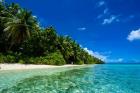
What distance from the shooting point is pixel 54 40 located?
145 feet

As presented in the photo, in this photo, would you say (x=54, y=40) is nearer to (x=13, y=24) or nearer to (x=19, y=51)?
(x=19, y=51)

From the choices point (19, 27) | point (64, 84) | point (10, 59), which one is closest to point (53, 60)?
point (19, 27)

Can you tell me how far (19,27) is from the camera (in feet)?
111

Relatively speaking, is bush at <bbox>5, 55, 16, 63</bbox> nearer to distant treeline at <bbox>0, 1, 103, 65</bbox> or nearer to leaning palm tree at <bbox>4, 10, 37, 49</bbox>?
distant treeline at <bbox>0, 1, 103, 65</bbox>

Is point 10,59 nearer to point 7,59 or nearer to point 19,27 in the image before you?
point 7,59

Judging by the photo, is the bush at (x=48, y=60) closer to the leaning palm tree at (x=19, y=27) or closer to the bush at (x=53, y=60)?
the bush at (x=53, y=60)

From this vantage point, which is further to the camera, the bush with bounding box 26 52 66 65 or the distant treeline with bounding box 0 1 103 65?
the bush with bounding box 26 52 66 65

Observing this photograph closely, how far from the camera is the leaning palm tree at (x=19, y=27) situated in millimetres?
33419

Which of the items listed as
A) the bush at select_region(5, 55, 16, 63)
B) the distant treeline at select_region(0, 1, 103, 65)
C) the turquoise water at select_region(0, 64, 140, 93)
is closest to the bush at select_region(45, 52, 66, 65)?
the distant treeline at select_region(0, 1, 103, 65)

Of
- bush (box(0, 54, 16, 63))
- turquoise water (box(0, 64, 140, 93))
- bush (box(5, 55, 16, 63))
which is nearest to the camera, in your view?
turquoise water (box(0, 64, 140, 93))

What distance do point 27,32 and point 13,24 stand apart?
7.99 feet

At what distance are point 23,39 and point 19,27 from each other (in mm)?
2373

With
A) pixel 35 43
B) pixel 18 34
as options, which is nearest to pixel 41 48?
pixel 35 43

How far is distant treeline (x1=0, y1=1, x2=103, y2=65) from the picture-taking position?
33281mm
